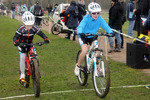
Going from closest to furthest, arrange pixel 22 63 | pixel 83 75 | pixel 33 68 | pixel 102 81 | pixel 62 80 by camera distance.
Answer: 1. pixel 102 81
2. pixel 33 68
3. pixel 22 63
4. pixel 83 75
5. pixel 62 80

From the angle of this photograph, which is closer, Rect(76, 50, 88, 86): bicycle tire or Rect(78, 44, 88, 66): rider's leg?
Rect(78, 44, 88, 66): rider's leg

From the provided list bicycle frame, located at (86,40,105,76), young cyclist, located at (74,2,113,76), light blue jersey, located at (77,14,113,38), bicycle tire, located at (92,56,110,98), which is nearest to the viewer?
bicycle tire, located at (92,56,110,98)

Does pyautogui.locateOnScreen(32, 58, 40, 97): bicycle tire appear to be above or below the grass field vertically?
above

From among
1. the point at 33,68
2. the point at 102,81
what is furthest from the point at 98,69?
the point at 33,68

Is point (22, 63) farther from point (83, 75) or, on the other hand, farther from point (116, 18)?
point (116, 18)

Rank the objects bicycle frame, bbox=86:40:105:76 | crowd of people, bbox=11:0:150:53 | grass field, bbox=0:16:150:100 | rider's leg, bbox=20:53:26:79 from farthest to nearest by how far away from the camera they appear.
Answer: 1. crowd of people, bbox=11:0:150:53
2. rider's leg, bbox=20:53:26:79
3. grass field, bbox=0:16:150:100
4. bicycle frame, bbox=86:40:105:76

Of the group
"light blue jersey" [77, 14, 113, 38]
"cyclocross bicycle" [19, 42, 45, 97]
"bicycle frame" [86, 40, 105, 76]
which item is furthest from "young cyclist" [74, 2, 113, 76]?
"cyclocross bicycle" [19, 42, 45, 97]

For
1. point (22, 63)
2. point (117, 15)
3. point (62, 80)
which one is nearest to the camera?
point (22, 63)

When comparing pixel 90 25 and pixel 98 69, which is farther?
pixel 90 25

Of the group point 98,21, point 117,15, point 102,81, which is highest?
point 98,21

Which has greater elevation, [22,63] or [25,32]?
[25,32]

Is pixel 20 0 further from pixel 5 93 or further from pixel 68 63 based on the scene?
pixel 5 93

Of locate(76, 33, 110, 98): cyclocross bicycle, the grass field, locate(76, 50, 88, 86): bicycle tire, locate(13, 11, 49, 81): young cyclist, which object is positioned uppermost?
locate(13, 11, 49, 81): young cyclist

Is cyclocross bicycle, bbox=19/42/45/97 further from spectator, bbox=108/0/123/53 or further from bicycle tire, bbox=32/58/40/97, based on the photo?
spectator, bbox=108/0/123/53
